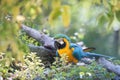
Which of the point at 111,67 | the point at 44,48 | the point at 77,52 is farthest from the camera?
the point at 44,48

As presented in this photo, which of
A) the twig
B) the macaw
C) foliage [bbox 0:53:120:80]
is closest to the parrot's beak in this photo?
the macaw

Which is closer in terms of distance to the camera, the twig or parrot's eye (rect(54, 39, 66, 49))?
the twig

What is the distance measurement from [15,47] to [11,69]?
148 cm

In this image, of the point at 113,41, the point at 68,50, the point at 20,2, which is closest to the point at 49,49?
the point at 68,50

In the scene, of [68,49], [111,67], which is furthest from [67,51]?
[111,67]

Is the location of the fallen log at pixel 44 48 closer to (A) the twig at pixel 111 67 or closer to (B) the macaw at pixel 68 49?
(A) the twig at pixel 111 67

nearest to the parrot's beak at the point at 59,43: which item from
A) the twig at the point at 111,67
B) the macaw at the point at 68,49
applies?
the macaw at the point at 68,49

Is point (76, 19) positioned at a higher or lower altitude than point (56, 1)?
higher

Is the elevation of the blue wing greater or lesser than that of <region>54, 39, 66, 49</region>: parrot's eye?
lesser

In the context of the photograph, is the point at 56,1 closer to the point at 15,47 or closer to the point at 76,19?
the point at 15,47

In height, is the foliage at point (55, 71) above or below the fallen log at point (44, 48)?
below

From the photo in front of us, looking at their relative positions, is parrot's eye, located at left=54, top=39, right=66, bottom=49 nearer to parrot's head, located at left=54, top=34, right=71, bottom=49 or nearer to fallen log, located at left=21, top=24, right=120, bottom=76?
parrot's head, located at left=54, top=34, right=71, bottom=49

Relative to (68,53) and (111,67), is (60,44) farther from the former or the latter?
(111,67)

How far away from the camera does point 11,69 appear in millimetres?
2621
